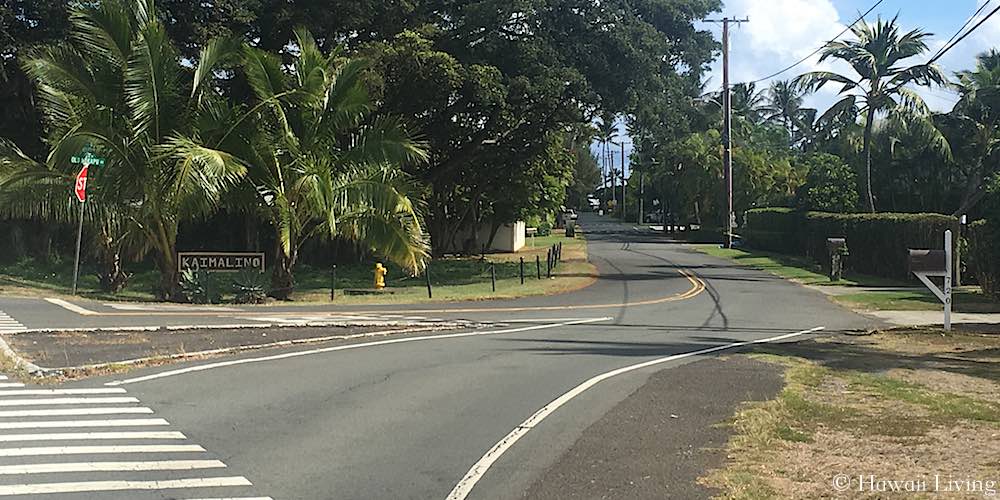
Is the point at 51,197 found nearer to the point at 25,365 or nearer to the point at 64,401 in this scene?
the point at 25,365

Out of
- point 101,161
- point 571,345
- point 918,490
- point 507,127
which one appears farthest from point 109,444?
point 507,127

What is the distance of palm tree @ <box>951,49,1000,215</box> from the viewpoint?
43.6 metres

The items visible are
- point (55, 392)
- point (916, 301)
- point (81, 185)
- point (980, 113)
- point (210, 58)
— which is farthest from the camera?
point (980, 113)

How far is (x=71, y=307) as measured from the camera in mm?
21016

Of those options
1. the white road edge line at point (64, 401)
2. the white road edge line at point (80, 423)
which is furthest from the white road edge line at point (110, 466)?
the white road edge line at point (64, 401)

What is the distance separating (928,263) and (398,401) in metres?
12.7

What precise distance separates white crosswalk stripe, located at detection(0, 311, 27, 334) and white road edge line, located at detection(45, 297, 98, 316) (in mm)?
1486

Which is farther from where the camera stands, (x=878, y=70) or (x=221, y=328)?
(x=878, y=70)

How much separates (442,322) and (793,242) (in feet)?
108

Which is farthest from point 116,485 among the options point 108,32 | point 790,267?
point 790,267

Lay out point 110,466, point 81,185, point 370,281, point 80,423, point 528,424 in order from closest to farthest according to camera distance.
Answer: point 110,466
point 80,423
point 528,424
point 81,185
point 370,281

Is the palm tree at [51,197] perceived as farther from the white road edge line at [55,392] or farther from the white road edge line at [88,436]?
the white road edge line at [88,436]

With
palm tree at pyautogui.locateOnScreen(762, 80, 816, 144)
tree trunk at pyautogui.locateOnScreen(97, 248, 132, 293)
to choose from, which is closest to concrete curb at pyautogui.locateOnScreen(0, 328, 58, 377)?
tree trunk at pyautogui.locateOnScreen(97, 248, 132, 293)

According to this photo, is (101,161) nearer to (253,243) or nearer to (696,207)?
(253,243)
